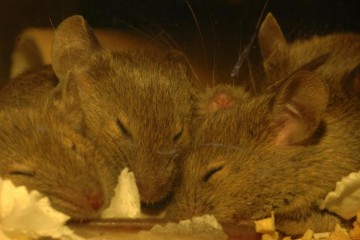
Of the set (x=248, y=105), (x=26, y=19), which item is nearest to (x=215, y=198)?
(x=248, y=105)

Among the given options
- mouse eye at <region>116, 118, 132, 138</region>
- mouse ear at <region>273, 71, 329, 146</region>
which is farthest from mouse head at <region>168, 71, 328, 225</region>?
mouse eye at <region>116, 118, 132, 138</region>

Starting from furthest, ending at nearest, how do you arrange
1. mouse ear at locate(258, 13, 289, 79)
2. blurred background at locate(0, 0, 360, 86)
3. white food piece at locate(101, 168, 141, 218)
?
1. mouse ear at locate(258, 13, 289, 79)
2. blurred background at locate(0, 0, 360, 86)
3. white food piece at locate(101, 168, 141, 218)

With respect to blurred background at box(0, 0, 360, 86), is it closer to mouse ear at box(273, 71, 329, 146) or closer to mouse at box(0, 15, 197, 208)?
mouse at box(0, 15, 197, 208)

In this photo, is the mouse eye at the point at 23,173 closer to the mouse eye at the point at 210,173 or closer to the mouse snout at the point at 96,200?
the mouse snout at the point at 96,200

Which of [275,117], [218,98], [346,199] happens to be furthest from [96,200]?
[346,199]

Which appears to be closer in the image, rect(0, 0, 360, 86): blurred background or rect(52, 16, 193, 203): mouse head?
rect(52, 16, 193, 203): mouse head

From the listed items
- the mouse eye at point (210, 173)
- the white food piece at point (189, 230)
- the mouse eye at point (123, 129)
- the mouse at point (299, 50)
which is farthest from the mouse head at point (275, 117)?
the mouse at point (299, 50)

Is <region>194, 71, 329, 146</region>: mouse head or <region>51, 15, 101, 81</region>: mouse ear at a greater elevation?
<region>51, 15, 101, 81</region>: mouse ear

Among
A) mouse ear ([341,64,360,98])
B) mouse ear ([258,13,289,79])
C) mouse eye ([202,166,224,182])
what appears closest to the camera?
mouse eye ([202,166,224,182])

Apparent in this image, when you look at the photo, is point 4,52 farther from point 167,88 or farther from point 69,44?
point 167,88
